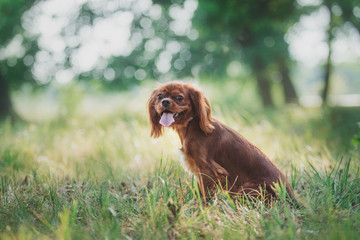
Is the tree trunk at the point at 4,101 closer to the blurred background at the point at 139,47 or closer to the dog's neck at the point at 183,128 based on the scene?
the blurred background at the point at 139,47

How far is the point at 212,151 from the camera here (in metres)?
2.69

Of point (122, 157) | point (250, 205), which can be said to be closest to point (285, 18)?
point (122, 157)

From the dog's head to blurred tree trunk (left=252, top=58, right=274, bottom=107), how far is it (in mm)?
9273

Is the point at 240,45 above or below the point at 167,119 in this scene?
above

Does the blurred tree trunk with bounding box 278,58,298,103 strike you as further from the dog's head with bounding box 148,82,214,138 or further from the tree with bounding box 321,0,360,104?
the dog's head with bounding box 148,82,214,138

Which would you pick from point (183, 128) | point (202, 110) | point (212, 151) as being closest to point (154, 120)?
point (183, 128)

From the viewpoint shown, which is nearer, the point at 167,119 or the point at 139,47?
the point at 167,119

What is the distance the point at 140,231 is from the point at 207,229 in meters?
0.49

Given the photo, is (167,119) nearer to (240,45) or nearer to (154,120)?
(154,120)

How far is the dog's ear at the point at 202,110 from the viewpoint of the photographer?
8.76ft

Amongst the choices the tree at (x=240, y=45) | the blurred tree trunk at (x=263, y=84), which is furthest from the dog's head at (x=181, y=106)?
A: the blurred tree trunk at (x=263, y=84)

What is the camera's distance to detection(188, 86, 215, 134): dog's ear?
8.76ft

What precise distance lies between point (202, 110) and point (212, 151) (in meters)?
0.39

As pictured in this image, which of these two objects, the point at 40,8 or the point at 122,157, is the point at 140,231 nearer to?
the point at 122,157
